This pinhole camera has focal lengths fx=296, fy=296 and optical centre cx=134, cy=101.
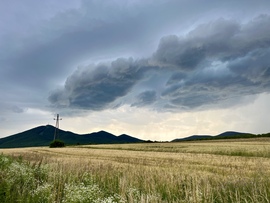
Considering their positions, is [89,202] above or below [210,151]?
below

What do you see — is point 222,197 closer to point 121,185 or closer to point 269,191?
point 269,191

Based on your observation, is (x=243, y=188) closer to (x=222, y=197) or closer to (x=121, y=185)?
(x=222, y=197)

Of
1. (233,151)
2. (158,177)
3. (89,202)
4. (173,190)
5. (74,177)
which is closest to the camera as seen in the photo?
(89,202)

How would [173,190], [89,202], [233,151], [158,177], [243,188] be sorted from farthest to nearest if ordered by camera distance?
[233,151] → [158,177] → [173,190] → [243,188] → [89,202]

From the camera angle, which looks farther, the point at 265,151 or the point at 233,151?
the point at 233,151

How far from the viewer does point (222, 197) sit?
8.52 meters

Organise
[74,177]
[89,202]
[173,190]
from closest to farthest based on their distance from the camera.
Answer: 1. [89,202]
2. [173,190]
3. [74,177]

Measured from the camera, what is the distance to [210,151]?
39.6 meters

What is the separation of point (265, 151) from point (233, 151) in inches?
161

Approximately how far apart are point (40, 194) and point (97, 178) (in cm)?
403

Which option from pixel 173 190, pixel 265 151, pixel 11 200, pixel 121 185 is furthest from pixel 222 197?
pixel 265 151

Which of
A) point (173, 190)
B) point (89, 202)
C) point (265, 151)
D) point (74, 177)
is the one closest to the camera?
point (89, 202)

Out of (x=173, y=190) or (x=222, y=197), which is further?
(x=173, y=190)

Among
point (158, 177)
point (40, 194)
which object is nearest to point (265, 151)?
point (158, 177)
